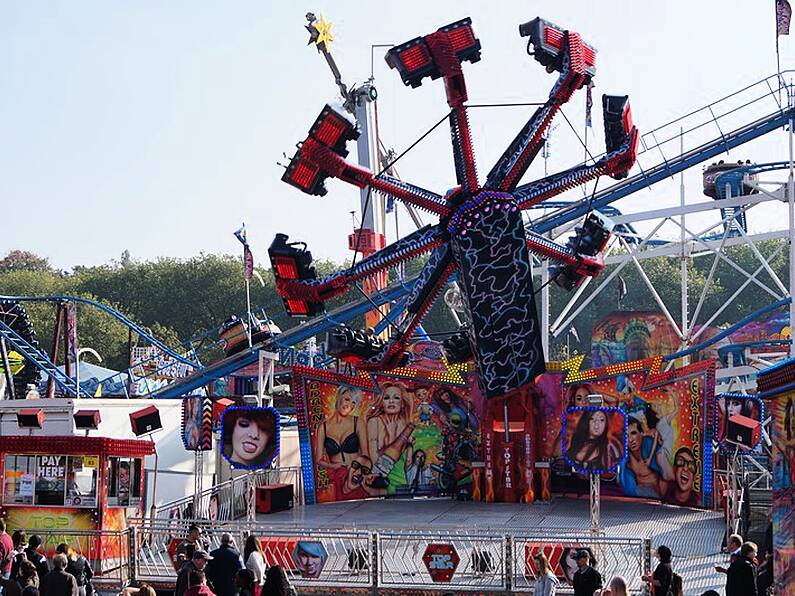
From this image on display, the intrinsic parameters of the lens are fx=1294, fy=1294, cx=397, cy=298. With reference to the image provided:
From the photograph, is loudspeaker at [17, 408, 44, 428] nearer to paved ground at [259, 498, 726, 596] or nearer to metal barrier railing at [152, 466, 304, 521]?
metal barrier railing at [152, 466, 304, 521]

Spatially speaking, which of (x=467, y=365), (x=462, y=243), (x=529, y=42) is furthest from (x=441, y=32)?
(x=467, y=365)

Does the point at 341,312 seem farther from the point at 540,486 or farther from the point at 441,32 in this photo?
the point at 441,32

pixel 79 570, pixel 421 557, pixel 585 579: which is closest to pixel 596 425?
pixel 421 557

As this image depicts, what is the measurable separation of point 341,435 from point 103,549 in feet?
38.7

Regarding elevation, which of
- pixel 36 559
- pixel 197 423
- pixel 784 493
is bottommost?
pixel 36 559

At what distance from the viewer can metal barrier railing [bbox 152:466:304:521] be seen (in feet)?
82.8

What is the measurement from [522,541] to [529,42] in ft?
42.8

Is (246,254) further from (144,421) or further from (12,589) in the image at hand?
(12,589)

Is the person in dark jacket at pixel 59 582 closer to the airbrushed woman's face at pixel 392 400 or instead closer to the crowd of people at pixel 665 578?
the crowd of people at pixel 665 578

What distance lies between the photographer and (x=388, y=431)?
31.6 m

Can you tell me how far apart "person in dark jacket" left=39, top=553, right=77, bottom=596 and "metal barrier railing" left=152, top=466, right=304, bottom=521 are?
9.76 metres

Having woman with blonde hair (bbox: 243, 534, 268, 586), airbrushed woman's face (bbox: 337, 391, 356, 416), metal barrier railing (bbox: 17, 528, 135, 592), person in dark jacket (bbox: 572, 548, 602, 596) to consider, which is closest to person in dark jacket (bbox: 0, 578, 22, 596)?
woman with blonde hair (bbox: 243, 534, 268, 586)

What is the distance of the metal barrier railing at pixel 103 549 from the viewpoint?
19453 mm

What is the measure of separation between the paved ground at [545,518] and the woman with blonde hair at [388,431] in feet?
2.96
